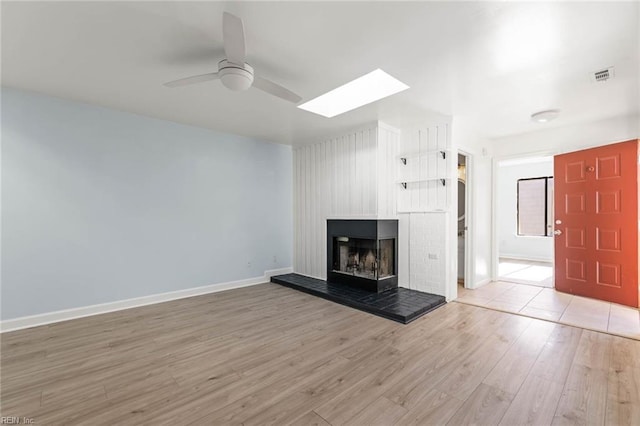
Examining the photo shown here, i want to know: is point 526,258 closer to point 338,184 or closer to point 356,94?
point 338,184

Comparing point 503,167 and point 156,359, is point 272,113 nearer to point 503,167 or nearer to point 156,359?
point 156,359

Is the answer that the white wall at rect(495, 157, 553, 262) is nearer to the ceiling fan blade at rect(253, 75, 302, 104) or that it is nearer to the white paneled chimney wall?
the white paneled chimney wall

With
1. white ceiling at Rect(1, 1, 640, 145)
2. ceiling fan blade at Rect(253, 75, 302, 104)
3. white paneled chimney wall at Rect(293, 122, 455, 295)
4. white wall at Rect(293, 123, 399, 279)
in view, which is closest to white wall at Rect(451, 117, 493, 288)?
white paneled chimney wall at Rect(293, 122, 455, 295)

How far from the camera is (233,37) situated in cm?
191

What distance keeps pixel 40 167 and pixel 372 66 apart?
3.85m

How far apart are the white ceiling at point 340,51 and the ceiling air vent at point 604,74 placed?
7 centimetres

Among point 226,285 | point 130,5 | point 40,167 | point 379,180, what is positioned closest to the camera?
point 130,5

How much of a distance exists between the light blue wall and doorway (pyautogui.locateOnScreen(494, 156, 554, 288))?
6.49 m

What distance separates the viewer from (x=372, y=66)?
262 cm

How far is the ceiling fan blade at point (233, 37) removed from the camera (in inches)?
68.8

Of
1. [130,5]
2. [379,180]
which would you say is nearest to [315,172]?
[379,180]

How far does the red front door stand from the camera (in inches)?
148

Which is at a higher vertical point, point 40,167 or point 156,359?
point 40,167

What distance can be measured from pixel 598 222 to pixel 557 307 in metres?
1.45
